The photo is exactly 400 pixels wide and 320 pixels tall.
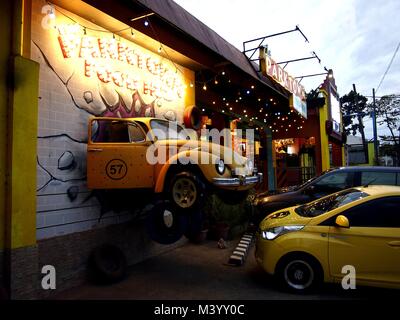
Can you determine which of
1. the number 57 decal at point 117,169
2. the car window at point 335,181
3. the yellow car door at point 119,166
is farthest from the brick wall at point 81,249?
the car window at point 335,181

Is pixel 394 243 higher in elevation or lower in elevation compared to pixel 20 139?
lower

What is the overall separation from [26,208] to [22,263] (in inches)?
30.9

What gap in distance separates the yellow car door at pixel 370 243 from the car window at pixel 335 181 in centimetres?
292

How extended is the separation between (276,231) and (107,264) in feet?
10.6

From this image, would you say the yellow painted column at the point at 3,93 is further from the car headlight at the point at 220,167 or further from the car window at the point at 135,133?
the car headlight at the point at 220,167

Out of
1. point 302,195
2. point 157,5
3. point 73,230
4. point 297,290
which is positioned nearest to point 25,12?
point 157,5

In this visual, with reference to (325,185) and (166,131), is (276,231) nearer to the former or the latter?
(166,131)

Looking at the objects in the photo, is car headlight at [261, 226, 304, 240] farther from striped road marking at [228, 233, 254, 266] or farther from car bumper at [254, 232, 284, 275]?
striped road marking at [228, 233, 254, 266]

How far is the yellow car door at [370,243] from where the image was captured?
4.57 metres

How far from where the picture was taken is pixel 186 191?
537 cm

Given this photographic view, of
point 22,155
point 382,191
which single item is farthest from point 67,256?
point 382,191

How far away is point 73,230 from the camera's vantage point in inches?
226

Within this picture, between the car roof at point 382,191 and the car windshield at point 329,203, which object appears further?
A: the car windshield at point 329,203

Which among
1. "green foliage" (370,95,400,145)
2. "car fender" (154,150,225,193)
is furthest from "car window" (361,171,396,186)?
"green foliage" (370,95,400,145)
